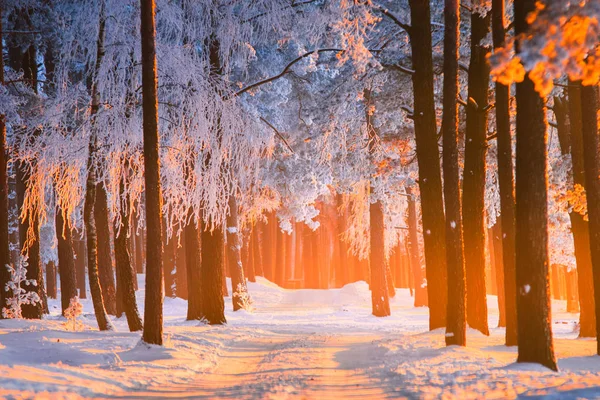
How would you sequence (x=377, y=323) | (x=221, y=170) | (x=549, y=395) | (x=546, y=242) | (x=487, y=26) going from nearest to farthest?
1. (x=549, y=395)
2. (x=546, y=242)
3. (x=487, y=26)
4. (x=221, y=170)
5. (x=377, y=323)

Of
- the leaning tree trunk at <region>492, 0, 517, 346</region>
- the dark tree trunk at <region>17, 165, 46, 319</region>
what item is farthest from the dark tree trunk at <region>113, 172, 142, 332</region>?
the leaning tree trunk at <region>492, 0, 517, 346</region>

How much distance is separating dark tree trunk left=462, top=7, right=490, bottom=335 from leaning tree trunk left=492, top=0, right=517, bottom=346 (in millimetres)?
1626

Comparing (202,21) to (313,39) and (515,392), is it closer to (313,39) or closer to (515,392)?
(313,39)

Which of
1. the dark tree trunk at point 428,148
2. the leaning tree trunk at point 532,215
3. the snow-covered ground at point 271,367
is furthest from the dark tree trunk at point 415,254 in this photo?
the leaning tree trunk at point 532,215

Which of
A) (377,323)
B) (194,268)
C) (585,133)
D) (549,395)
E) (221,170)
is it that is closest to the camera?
(549,395)

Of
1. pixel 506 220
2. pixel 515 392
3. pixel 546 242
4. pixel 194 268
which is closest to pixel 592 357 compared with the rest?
pixel 506 220

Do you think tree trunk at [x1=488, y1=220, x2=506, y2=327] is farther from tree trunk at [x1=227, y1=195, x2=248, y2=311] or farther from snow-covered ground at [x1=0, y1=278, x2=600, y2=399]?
tree trunk at [x1=227, y1=195, x2=248, y2=311]

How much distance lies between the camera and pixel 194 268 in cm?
1928

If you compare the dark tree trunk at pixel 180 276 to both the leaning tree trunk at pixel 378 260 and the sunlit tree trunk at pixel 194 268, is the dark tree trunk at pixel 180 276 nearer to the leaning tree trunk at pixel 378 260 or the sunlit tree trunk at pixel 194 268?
the leaning tree trunk at pixel 378 260

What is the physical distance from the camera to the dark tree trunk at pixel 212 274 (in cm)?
1722

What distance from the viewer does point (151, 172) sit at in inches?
456

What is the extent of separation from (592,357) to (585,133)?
4.30 metres

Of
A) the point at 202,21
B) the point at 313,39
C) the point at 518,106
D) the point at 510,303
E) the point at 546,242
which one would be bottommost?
the point at 510,303

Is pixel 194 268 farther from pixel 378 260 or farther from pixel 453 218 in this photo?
pixel 453 218
